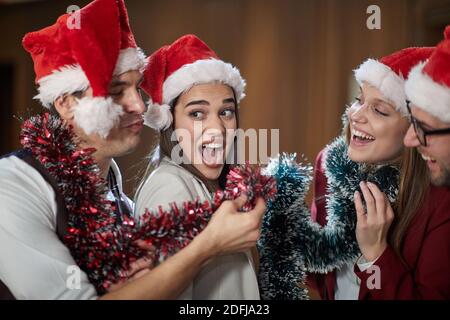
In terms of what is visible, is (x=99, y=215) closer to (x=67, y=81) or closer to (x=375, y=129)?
(x=67, y=81)

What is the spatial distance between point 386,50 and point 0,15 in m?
0.99

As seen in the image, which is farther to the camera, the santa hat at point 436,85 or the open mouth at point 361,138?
the open mouth at point 361,138

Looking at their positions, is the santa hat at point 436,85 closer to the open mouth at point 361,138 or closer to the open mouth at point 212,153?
the open mouth at point 361,138

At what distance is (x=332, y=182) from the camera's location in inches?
52.3

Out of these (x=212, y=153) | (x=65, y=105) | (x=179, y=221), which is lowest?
(x=179, y=221)

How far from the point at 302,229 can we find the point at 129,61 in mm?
538

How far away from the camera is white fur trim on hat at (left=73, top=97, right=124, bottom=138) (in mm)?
1197

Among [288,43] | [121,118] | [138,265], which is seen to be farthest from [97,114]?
[288,43]

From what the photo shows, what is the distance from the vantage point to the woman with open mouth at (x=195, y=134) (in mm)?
1218

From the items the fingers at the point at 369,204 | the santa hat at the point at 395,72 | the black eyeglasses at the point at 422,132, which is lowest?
the fingers at the point at 369,204

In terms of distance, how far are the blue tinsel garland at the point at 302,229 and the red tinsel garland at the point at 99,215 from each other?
0.44 ft

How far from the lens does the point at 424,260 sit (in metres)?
1.20

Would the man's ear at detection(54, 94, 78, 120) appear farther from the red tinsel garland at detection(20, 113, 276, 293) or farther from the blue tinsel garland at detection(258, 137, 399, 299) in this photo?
the blue tinsel garland at detection(258, 137, 399, 299)

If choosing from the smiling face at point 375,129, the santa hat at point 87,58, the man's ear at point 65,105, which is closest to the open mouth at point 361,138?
the smiling face at point 375,129
